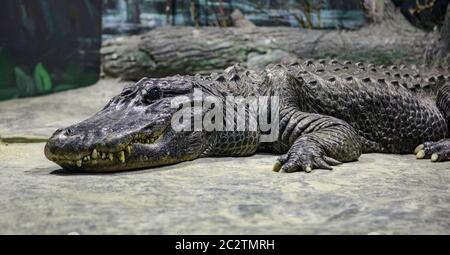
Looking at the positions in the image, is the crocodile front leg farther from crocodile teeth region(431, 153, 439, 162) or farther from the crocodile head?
the crocodile head

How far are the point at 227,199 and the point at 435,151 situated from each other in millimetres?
2072

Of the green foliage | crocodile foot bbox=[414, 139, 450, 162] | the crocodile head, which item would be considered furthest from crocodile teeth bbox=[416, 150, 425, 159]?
the green foliage

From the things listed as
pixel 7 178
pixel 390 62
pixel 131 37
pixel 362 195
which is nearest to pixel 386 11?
pixel 390 62

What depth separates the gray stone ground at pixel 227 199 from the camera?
2.21 metres

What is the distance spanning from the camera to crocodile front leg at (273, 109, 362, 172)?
345 cm

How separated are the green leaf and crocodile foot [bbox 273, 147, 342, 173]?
5102mm

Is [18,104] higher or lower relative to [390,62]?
lower

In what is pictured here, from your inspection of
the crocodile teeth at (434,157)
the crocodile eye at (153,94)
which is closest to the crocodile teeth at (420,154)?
the crocodile teeth at (434,157)

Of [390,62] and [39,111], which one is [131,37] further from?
[390,62]

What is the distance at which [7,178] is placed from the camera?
3.15 m

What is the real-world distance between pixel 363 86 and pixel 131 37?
5.05 meters

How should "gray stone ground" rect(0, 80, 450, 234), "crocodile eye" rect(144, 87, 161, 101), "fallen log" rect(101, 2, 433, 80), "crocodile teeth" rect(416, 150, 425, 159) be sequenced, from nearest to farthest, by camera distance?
"gray stone ground" rect(0, 80, 450, 234), "crocodile eye" rect(144, 87, 161, 101), "crocodile teeth" rect(416, 150, 425, 159), "fallen log" rect(101, 2, 433, 80)

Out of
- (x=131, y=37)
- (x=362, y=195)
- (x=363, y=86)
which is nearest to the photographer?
(x=362, y=195)

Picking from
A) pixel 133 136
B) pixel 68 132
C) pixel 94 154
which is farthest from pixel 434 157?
pixel 68 132
